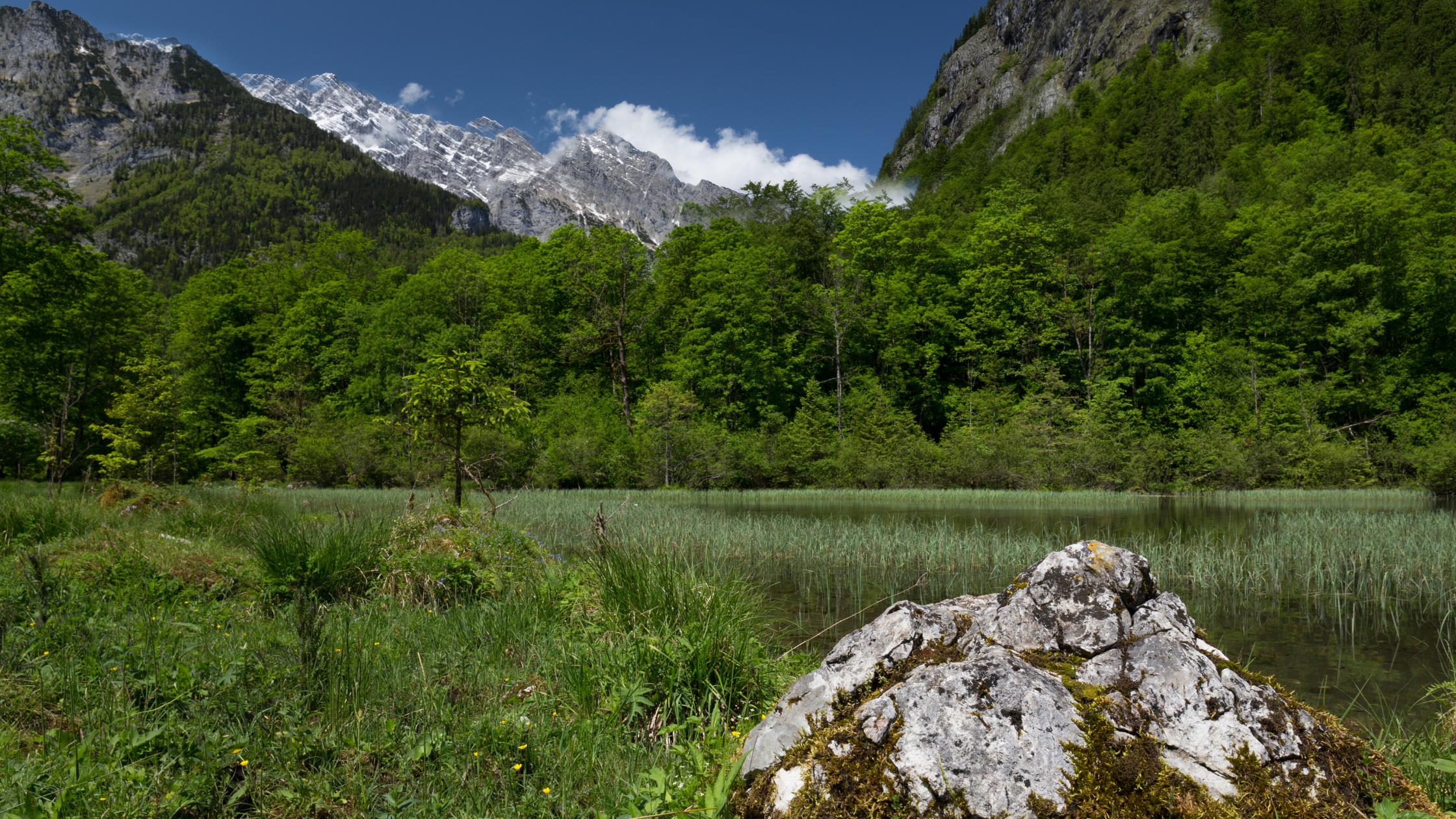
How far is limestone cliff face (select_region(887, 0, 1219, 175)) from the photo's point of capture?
69188 mm

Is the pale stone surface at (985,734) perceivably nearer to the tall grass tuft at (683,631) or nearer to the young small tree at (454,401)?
the tall grass tuft at (683,631)

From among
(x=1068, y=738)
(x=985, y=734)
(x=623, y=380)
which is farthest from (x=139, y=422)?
(x=1068, y=738)

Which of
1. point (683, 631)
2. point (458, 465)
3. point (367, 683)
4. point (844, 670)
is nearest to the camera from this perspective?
point (844, 670)

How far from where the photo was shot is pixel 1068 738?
1.68 m

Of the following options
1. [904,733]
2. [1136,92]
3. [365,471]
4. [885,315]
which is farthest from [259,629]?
[1136,92]

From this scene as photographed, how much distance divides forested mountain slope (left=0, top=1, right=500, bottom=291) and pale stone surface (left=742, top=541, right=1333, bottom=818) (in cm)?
8650

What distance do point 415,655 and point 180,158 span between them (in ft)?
572

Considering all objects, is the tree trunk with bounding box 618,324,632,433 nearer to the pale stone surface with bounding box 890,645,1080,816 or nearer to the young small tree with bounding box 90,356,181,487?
the young small tree with bounding box 90,356,181,487

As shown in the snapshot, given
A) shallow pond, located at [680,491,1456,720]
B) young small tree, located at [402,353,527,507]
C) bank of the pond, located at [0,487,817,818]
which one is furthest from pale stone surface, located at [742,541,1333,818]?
young small tree, located at [402,353,527,507]

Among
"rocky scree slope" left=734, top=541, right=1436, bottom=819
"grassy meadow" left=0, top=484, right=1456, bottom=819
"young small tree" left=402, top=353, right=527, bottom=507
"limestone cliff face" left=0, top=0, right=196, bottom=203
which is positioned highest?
"limestone cliff face" left=0, top=0, right=196, bottom=203

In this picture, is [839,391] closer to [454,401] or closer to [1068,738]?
[454,401]

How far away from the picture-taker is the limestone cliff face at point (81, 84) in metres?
143

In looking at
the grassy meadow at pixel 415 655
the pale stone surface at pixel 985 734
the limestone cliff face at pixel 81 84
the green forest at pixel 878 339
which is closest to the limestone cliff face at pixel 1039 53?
the green forest at pixel 878 339

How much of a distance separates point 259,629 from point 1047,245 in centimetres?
4463
